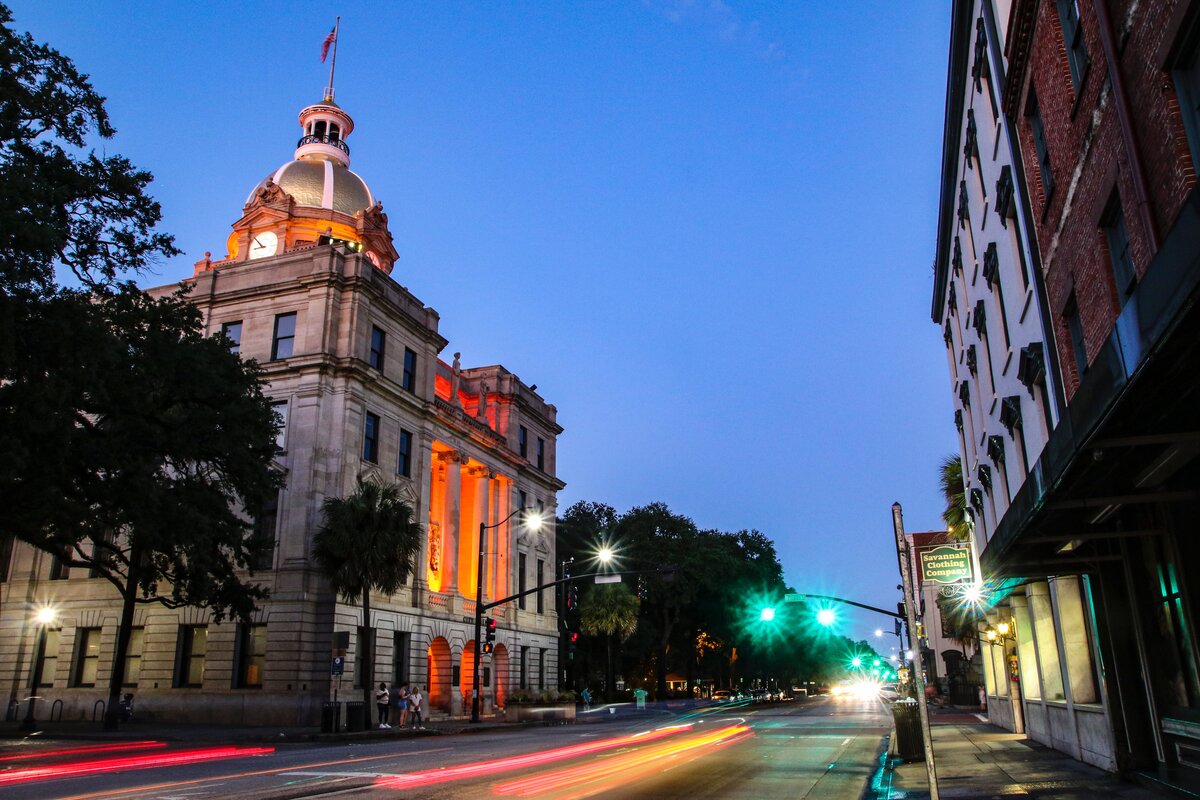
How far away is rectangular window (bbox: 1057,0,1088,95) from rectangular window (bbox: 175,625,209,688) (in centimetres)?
3732

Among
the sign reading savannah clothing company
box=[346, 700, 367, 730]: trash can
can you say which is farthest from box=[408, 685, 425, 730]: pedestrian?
the sign reading savannah clothing company

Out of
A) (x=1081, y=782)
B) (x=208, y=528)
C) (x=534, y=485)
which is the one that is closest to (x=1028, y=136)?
(x=1081, y=782)

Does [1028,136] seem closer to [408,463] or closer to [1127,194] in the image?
[1127,194]

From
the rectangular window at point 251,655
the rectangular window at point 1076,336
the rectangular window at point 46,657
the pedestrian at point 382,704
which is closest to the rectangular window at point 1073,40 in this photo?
the rectangular window at point 1076,336

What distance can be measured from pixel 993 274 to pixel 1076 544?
11.8 m

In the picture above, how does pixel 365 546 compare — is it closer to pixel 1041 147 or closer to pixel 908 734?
pixel 908 734

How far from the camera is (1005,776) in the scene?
52.1 feet

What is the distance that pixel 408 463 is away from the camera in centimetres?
4506

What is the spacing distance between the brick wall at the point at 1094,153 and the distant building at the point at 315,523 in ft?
93.9

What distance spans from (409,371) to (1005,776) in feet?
118

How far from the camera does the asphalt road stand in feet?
45.0

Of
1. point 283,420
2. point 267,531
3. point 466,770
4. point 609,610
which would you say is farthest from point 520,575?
point 466,770

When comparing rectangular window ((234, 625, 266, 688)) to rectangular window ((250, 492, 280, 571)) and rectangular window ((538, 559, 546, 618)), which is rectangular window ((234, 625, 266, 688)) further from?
rectangular window ((538, 559, 546, 618))

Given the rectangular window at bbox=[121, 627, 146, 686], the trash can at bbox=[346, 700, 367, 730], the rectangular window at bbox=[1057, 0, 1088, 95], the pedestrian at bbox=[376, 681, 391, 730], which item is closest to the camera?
the rectangular window at bbox=[1057, 0, 1088, 95]
